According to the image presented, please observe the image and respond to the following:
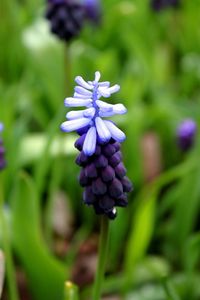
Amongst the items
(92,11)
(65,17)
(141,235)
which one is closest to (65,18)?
(65,17)

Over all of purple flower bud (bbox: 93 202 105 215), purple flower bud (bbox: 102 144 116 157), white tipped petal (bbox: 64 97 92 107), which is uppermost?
white tipped petal (bbox: 64 97 92 107)

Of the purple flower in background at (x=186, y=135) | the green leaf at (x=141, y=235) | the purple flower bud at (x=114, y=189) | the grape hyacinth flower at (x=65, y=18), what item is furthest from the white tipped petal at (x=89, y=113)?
the purple flower in background at (x=186, y=135)

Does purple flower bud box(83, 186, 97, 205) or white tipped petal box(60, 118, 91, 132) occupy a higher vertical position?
white tipped petal box(60, 118, 91, 132)

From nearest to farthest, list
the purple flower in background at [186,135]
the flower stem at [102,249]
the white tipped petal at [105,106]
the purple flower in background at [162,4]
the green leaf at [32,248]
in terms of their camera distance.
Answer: the white tipped petal at [105,106], the flower stem at [102,249], the green leaf at [32,248], the purple flower in background at [186,135], the purple flower in background at [162,4]

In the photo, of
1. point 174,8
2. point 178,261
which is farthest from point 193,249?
point 174,8

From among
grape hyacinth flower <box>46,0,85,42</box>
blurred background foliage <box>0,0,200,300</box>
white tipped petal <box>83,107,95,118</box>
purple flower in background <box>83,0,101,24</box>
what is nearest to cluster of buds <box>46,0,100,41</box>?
grape hyacinth flower <box>46,0,85,42</box>

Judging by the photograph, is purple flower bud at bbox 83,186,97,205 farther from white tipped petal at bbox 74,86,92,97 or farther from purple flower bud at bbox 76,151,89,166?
white tipped petal at bbox 74,86,92,97

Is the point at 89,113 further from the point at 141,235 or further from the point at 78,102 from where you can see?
the point at 141,235

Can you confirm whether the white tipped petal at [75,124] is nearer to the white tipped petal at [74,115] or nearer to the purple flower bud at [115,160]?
the white tipped petal at [74,115]
